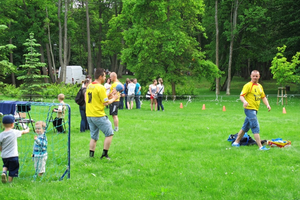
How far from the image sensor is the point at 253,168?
657 centimetres

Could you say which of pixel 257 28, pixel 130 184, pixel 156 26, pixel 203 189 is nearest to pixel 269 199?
pixel 203 189

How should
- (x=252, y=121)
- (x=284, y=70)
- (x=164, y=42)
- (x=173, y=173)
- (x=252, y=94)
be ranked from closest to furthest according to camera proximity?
(x=173, y=173) < (x=252, y=121) < (x=252, y=94) < (x=284, y=70) < (x=164, y=42)

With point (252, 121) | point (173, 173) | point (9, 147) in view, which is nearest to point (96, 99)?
point (9, 147)

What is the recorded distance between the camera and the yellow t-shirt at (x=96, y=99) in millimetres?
6902

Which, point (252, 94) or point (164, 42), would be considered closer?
point (252, 94)

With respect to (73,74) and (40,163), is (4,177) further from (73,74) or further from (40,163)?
(73,74)

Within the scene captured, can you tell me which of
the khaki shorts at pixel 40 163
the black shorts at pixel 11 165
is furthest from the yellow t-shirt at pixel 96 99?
the black shorts at pixel 11 165

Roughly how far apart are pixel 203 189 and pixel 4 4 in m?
33.6

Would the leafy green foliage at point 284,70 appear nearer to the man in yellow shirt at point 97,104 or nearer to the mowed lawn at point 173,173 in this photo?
the mowed lawn at point 173,173

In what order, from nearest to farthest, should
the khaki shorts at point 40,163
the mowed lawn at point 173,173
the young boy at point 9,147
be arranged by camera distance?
1. the mowed lawn at point 173,173
2. the young boy at point 9,147
3. the khaki shorts at point 40,163

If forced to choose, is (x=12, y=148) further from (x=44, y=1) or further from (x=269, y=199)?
(x=44, y=1)

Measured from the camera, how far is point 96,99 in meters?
6.95

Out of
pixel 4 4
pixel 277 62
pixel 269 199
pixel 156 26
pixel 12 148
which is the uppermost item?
pixel 4 4

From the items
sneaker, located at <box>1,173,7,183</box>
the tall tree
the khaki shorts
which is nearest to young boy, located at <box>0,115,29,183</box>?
sneaker, located at <box>1,173,7,183</box>
